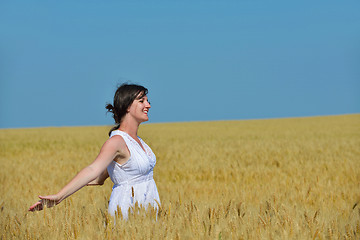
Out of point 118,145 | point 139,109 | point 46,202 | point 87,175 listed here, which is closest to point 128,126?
point 139,109

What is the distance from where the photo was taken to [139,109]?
9.37 ft

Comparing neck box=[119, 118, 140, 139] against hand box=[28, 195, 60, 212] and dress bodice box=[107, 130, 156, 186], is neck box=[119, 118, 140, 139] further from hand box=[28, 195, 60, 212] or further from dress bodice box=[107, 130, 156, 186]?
hand box=[28, 195, 60, 212]

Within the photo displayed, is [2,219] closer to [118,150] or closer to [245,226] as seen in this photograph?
[118,150]

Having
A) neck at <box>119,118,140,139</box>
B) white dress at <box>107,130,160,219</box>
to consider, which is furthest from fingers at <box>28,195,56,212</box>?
neck at <box>119,118,140,139</box>

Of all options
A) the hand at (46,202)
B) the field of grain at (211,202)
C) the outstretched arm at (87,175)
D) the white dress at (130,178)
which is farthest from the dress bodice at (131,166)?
the hand at (46,202)

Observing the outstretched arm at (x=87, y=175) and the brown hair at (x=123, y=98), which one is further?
the brown hair at (x=123, y=98)

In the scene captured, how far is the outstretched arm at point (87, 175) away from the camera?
2.30 m

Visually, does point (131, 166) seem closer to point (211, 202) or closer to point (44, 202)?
point (44, 202)

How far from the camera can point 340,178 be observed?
6359 mm

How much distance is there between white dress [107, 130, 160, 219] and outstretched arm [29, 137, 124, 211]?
0.45ft

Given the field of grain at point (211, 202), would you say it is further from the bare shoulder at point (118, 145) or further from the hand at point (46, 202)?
the bare shoulder at point (118, 145)

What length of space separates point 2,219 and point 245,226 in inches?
62.8

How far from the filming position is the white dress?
2.80 m

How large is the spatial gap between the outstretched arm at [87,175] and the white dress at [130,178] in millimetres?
136
